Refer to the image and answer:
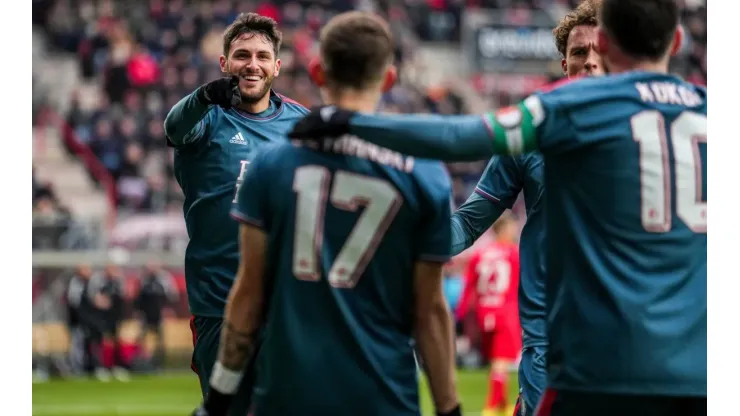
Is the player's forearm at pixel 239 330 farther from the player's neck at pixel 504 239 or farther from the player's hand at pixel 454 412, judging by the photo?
the player's neck at pixel 504 239

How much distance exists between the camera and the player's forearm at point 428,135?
13.1 feet

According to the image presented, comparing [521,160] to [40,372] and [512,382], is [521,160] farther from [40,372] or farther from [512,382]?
[40,372]

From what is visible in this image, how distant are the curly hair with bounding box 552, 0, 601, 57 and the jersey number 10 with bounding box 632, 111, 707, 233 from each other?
1650 millimetres

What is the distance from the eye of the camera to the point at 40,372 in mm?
20000

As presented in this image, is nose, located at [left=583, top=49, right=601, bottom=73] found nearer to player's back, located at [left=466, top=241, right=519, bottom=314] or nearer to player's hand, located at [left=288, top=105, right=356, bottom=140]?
player's hand, located at [left=288, top=105, right=356, bottom=140]

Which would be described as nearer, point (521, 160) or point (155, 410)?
point (521, 160)

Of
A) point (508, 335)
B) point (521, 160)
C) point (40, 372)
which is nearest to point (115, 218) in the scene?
point (40, 372)

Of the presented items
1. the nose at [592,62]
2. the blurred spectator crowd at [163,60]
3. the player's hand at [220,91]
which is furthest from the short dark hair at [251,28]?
the blurred spectator crowd at [163,60]

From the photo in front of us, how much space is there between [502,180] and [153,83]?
20072mm

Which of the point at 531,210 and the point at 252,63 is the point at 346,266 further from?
the point at 252,63

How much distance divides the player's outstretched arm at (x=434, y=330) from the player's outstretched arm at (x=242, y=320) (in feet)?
1.85

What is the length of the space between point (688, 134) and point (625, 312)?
0.66 metres

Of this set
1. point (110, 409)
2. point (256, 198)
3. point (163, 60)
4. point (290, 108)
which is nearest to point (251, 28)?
point (290, 108)

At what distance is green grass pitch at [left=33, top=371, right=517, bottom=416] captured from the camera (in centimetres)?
1504
